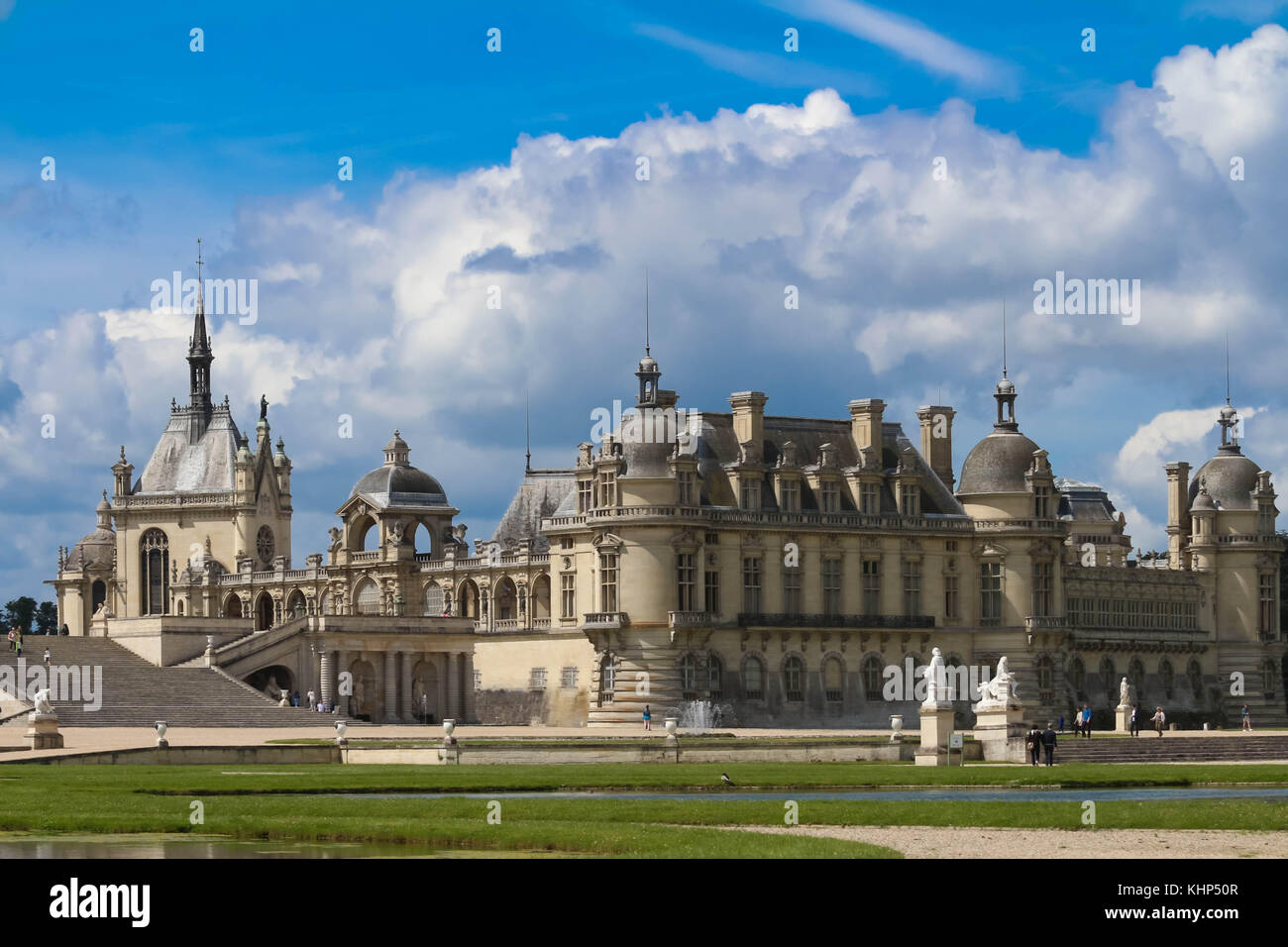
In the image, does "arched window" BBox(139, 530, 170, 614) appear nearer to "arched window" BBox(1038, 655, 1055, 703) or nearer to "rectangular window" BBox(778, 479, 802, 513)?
"rectangular window" BBox(778, 479, 802, 513)

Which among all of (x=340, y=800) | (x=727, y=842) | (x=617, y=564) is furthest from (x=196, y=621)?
(x=727, y=842)

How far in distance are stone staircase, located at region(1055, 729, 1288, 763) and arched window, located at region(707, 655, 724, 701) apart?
2217cm

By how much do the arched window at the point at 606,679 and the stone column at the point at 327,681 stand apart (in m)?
12.9

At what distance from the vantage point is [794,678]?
96250 mm

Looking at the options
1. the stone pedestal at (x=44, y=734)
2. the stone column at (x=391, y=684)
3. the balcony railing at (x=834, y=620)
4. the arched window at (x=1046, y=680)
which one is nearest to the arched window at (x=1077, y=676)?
the arched window at (x=1046, y=680)

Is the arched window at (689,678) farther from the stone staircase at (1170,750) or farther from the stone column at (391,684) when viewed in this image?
the stone staircase at (1170,750)

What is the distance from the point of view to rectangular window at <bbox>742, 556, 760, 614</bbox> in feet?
311

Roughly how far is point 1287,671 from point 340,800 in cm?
9619

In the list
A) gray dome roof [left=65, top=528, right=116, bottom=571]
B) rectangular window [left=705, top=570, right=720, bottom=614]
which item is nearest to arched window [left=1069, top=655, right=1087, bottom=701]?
rectangular window [left=705, top=570, right=720, bottom=614]

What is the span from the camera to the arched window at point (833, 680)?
318 ft

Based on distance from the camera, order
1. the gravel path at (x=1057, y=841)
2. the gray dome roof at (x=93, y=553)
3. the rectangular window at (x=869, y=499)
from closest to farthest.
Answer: the gravel path at (x=1057, y=841) → the rectangular window at (x=869, y=499) → the gray dome roof at (x=93, y=553)

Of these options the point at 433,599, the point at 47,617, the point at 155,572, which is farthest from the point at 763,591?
the point at 47,617

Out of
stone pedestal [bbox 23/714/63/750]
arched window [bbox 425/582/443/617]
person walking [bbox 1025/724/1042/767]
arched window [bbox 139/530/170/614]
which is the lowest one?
person walking [bbox 1025/724/1042/767]
